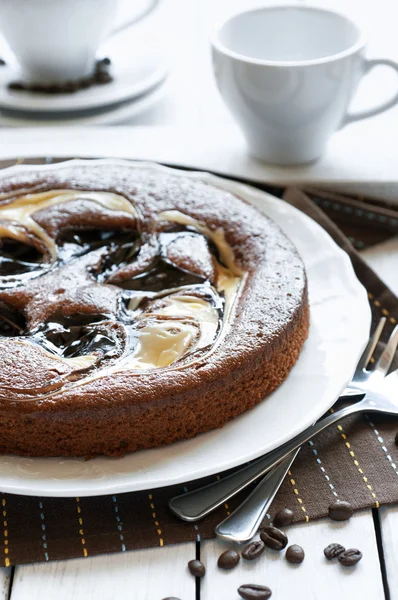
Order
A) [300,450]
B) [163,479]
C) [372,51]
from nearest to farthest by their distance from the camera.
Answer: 1. [163,479]
2. [300,450]
3. [372,51]

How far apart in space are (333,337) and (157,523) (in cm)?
63

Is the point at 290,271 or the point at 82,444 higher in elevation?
the point at 290,271

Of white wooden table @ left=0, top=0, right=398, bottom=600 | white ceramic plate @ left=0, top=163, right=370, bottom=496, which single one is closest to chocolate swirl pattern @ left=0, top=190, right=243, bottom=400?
Answer: white ceramic plate @ left=0, top=163, right=370, bottom=496

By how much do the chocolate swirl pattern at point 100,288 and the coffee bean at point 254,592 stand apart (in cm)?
46

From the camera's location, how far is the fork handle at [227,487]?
5.22 ft

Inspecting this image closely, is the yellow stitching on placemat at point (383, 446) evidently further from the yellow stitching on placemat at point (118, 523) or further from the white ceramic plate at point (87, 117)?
the white ceramic plate at point (87, 117)

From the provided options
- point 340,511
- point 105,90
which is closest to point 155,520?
point 340,511

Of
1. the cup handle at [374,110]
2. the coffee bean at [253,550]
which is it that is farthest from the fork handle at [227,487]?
the cup handle at [374,110]

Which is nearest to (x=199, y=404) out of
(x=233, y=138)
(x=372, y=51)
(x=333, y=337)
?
(x=333, y=337)

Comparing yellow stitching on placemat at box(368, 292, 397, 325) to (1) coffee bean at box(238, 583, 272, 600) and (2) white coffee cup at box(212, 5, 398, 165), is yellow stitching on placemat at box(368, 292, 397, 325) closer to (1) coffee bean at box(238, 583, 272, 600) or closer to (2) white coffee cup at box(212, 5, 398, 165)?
(2) white coffee cup at box(212, 5, 398, 165)

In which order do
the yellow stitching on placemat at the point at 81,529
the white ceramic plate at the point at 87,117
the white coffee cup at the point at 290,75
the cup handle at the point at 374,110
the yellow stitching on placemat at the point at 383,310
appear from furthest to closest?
1. the white ceramic plate at the point at 87,117
2. the cup handle at the point at 374,110
3. the white coffee cup at the point at 290,75
4. the yellow stitching on placemat at the point at 383,310
5. the yellow stitching on placemat at the point at 81,529

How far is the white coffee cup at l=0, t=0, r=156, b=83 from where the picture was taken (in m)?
2.80

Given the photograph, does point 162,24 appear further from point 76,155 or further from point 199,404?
point 199,404

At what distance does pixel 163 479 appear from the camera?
155 centimetres
